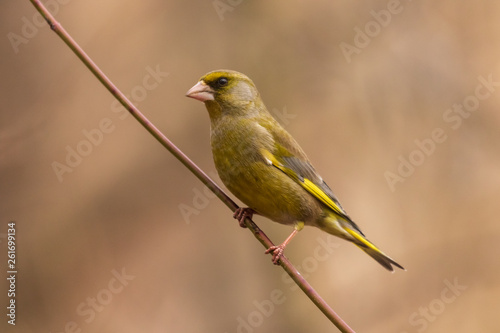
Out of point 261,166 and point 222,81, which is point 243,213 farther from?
point 222,81

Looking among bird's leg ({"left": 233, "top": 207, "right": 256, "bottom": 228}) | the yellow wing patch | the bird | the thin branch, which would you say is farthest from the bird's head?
the thin branch

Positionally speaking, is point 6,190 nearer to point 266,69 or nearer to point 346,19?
point 266,69

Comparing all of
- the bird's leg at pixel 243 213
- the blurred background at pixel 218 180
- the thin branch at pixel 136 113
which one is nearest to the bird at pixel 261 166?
the bird's leg at pixel 243 213

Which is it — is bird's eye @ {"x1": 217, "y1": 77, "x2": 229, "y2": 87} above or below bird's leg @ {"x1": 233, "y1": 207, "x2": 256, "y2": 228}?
above

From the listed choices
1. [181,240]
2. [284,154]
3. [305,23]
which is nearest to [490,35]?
[305,23]

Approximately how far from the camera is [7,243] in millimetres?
4430

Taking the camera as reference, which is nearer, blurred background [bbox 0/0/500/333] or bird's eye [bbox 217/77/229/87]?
bird's eye [bbox 217/77/229/87]

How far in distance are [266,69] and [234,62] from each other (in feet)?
1.02

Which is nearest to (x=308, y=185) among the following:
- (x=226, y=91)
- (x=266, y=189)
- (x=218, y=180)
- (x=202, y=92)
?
(x=266, y=189)

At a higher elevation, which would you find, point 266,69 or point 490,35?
point 490,35

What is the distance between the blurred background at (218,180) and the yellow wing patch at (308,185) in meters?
1.32

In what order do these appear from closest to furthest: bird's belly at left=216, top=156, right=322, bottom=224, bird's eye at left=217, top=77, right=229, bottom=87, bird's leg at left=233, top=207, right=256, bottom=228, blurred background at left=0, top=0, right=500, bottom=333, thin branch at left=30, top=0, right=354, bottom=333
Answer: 1. thin branch at left=30, top=0, right=354, bottom=333
2. bird's belly at left=216, top=156, right=322, bottom=224
3. bird's leg at left=233, top=207, right=256, bottom=228
4. bird's eye at left=217, top=77, right=229, bottom=87
5. blurred background at left=0, top=0, right=500, bottom=333

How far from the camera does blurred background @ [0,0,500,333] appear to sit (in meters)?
4.62

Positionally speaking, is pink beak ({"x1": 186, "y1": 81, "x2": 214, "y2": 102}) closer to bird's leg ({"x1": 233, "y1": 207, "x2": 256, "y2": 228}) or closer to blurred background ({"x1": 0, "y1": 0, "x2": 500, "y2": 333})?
bird's leg ({"x1": 233, "y1": 207, "x2": 256, "y2": 228})
